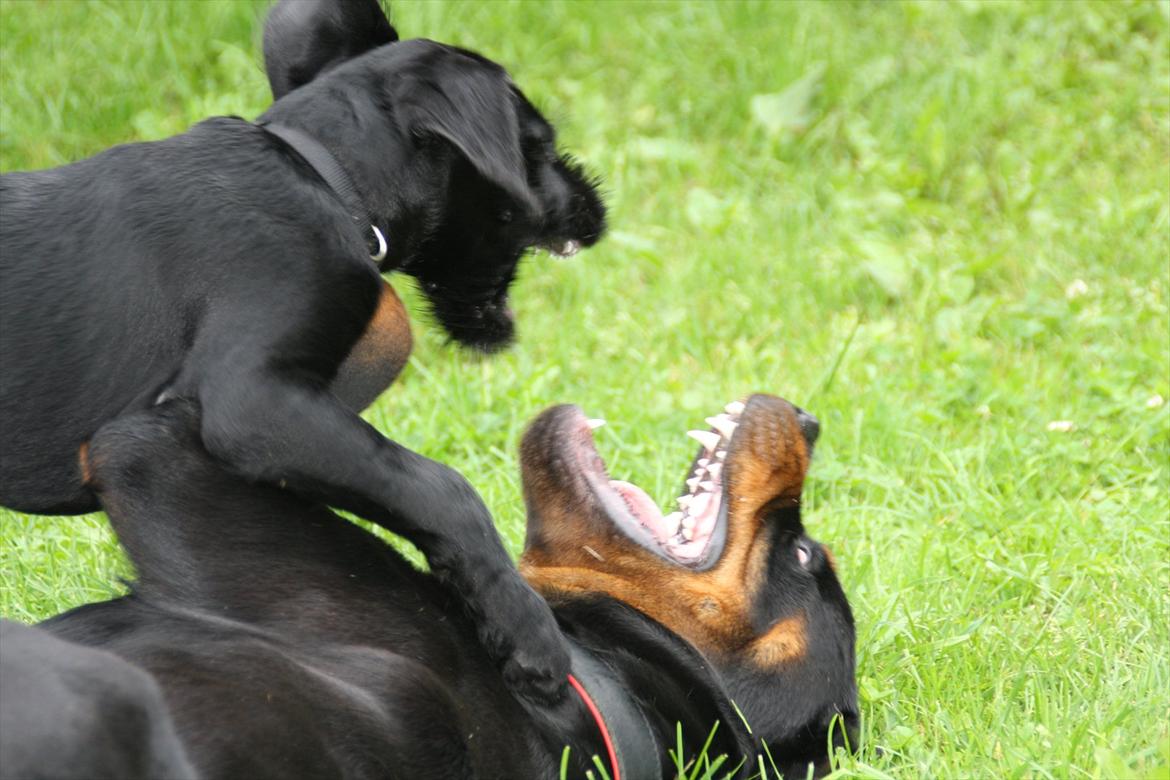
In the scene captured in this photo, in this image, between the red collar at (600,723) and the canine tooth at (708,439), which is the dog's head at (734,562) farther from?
the red collar at (600,723)

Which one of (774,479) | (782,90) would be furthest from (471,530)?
(782,90)

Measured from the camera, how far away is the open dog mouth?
3.87m

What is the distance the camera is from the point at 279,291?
338 centimetres

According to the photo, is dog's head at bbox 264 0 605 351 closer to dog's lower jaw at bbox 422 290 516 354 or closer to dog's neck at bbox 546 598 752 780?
dog's lower jaw at bbox 422 290 516 354

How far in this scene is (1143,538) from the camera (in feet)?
15.6

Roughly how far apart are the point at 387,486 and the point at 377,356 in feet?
A: 1.51

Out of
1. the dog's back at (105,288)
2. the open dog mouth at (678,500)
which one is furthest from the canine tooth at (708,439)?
the dog's back at (105,288)

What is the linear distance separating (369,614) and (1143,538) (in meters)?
2.57

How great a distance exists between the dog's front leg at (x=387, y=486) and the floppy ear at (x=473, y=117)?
0.76 m

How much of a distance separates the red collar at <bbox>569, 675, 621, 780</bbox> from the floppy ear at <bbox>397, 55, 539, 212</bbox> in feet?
3.93

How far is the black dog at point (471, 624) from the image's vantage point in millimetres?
3055

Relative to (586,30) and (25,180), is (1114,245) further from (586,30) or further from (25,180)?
(25,180)

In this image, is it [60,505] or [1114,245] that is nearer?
[60,505]

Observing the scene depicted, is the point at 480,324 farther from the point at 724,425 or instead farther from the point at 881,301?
the point at 881,301
